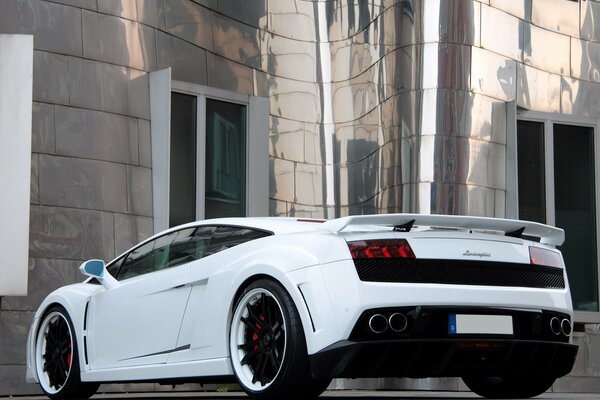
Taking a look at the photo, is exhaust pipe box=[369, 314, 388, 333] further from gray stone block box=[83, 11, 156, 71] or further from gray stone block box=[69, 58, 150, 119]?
gray stone block box=[83, 11, 156, 71]

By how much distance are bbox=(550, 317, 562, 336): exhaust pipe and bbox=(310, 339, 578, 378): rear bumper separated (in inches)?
3.1

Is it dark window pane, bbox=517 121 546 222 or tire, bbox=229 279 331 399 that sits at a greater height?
dark window pane, bbox=517 121 546 222

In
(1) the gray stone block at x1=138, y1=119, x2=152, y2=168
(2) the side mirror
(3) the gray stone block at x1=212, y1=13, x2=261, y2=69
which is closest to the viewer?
(2) the side mirror

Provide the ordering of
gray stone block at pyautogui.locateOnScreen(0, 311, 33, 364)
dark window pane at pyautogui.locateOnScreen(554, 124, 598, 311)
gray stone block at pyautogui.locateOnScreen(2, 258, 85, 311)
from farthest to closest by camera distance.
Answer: dark window pane at pyautogui.locateOnScreen(554, 124, 598, 311) < gray stone block at pyautogui.locateOnScreen(2, 258, 85, 311) < gray stone block at pyautogui.locateOnScreen(0, 311, 33, 364)

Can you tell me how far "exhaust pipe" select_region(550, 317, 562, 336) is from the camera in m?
7.13

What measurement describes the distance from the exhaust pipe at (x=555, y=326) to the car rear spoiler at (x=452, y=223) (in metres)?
0.58

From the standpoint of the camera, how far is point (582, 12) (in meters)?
14.9

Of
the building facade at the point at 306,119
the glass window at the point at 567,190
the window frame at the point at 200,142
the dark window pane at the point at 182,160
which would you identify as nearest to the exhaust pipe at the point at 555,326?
the building facade at the point at 306,119

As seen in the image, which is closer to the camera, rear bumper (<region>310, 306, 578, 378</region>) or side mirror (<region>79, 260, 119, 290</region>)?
rear bumper (<region>310, 306, 578, 378</region>)

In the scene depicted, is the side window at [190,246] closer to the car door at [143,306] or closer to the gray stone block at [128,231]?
the car door at [143,306]

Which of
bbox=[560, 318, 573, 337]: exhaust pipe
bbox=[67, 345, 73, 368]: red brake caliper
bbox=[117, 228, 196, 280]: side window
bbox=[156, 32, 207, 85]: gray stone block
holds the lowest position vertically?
bbox=[67, 345, 73, 368]: red brake caliper

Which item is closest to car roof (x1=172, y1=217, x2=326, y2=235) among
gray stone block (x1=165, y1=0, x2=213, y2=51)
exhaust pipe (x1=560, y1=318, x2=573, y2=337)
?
exhaust pipe (x1=560, y1=318, x2=573, y2=337)

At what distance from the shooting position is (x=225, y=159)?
13.4 m

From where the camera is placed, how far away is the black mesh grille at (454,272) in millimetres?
6613
